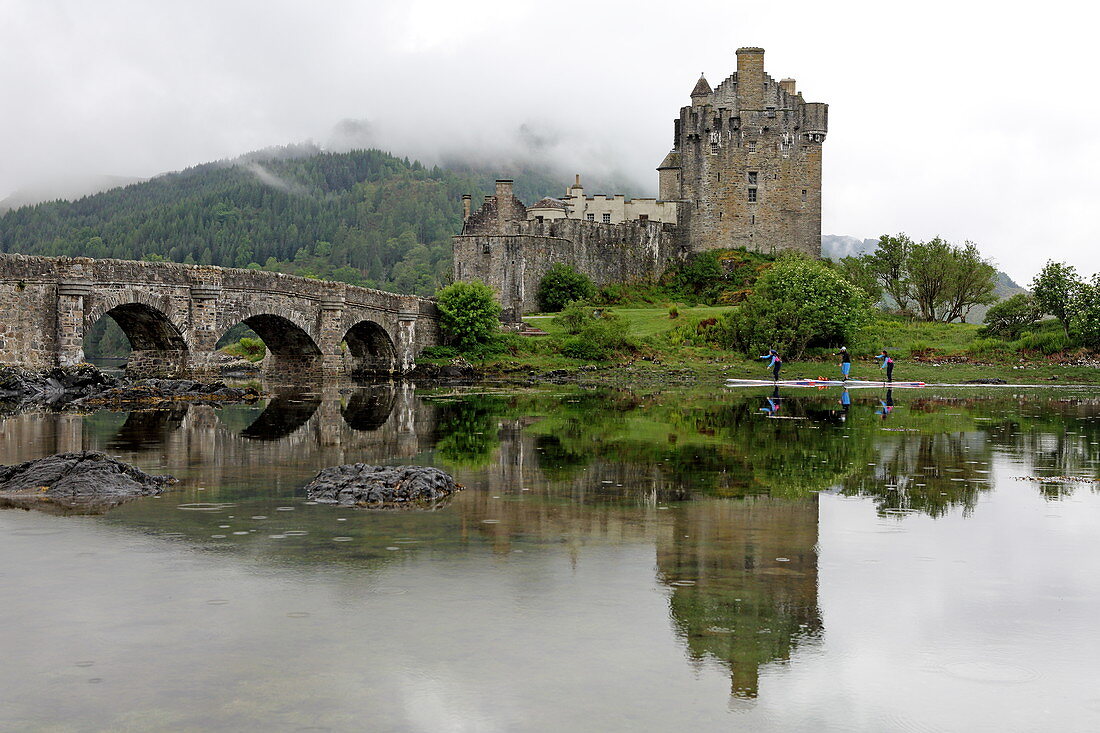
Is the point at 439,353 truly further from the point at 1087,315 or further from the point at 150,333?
the point at 1087,315

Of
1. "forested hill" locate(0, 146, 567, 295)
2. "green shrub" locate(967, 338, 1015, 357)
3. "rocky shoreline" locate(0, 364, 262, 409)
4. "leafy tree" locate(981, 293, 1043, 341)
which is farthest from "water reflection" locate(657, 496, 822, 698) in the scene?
"forested hill" locate(0, 146, 567, 295)

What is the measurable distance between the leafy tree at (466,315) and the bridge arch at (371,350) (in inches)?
163

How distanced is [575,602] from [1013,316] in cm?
5245

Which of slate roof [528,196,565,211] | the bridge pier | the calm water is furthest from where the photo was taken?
slate roof [528,196,565,211]

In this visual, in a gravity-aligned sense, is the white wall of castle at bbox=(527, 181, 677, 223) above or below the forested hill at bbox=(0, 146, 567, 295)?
below

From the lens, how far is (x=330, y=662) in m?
6.06

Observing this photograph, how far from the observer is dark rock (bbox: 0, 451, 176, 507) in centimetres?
1141

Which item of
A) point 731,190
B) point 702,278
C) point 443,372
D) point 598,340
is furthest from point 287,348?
point 731,190

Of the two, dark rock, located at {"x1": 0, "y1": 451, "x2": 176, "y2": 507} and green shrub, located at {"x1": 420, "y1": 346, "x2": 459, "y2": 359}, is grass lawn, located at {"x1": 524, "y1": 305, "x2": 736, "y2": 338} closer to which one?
green shrub, located at {"x1": 420, "y1": 346, "x2": 459, "y2": 359}

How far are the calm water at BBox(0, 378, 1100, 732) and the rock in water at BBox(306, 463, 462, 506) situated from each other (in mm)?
347

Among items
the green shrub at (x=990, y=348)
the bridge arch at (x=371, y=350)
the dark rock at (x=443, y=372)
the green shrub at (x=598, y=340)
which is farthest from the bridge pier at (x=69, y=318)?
the green shrub at (x=990, y=348)

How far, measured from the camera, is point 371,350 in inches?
2083

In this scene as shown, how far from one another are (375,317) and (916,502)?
39.5 m

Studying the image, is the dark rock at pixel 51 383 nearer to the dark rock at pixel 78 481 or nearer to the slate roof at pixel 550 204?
the dark rock at pixel 78 481
